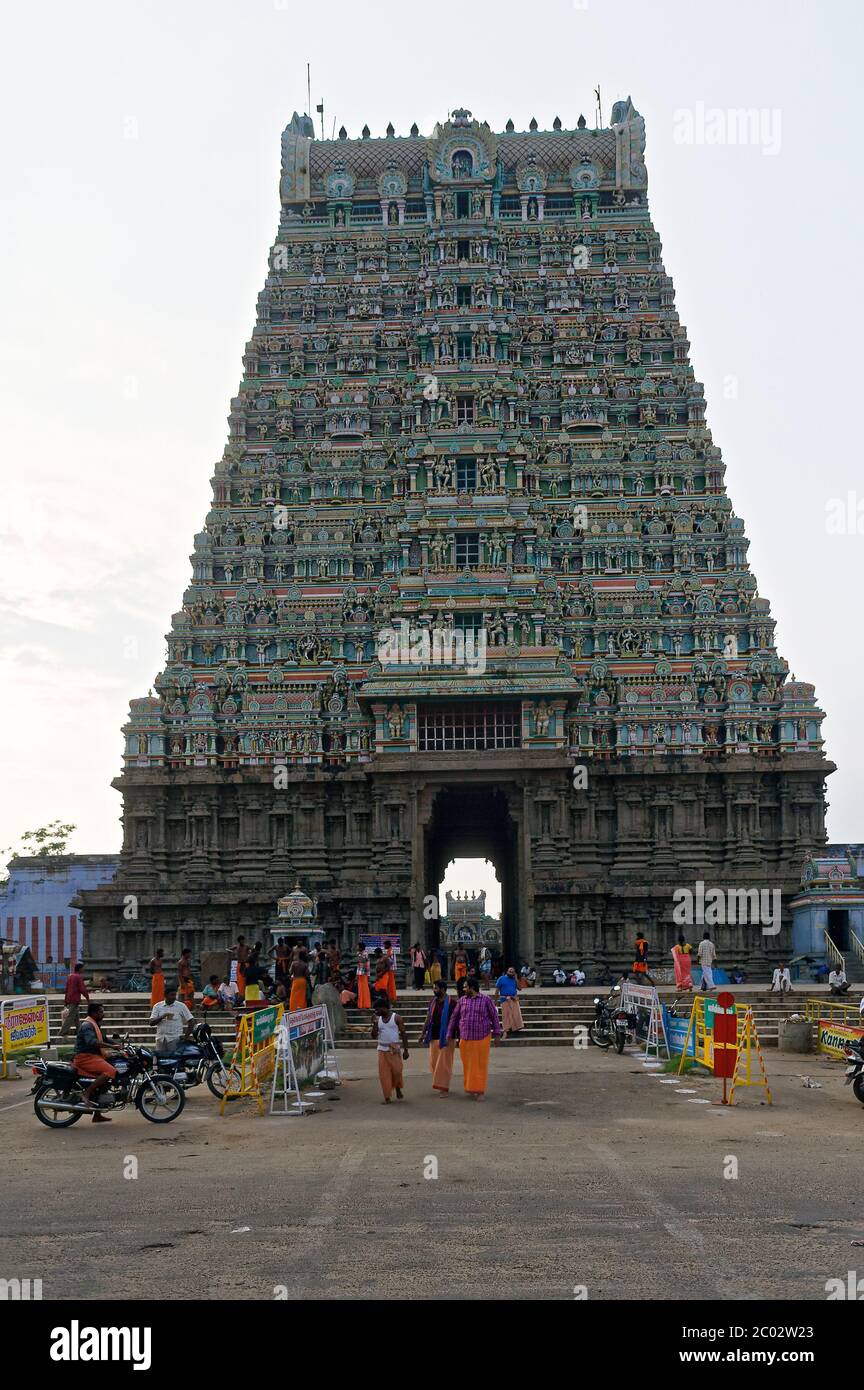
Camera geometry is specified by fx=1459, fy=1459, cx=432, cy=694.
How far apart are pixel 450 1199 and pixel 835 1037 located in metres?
17.4

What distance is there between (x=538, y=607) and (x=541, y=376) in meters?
14.2

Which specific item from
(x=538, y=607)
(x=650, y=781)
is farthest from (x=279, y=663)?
(x=650, y=781)

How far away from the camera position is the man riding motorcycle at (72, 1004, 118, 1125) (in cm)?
2092

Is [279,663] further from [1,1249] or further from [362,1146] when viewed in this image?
[1,1249]

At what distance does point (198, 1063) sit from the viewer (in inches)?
974

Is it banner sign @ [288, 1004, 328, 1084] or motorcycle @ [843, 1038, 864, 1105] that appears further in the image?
banner sign @ [288, 1004, 328, 1084]

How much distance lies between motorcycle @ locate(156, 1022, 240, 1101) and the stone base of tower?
71.7 feet

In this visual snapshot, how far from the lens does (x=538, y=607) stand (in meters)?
50.2

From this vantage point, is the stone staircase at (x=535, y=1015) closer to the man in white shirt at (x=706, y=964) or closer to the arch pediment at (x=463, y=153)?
the man in white shirt at (x=706, y=964)

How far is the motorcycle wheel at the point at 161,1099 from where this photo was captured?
21.4 metres

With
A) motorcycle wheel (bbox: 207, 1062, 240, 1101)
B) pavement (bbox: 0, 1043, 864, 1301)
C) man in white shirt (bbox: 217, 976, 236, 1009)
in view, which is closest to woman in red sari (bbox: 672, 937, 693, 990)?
man in white shirt (bbox: 217, 976, 236, 1009)
